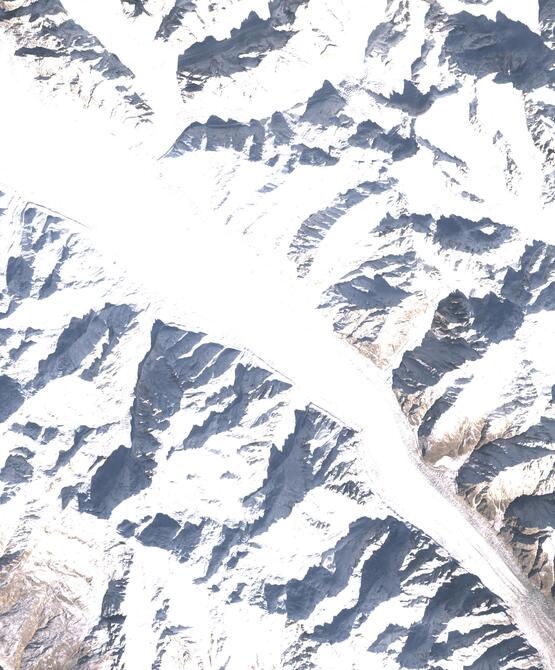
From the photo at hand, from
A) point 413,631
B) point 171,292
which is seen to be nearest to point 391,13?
point 171,292

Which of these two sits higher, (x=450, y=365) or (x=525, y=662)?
(x=450, y=365)

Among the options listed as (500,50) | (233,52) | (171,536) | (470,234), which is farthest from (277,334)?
(500,50)

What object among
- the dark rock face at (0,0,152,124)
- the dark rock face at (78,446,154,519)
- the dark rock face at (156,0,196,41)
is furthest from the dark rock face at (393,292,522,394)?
the dark rock face at (156,0,196,41)

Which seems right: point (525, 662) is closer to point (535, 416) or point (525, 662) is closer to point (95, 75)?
point (535, 416)

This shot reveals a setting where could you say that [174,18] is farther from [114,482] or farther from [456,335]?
[114,482]

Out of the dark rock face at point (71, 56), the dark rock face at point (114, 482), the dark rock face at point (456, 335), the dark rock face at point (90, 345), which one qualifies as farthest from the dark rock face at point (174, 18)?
the dark rock face at point (114, 482)

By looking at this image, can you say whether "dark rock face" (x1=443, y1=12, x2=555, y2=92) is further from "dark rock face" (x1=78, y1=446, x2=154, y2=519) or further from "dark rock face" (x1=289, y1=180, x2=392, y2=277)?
"dark rock face" (x1=78, y1=446, x2=154, y2=519)

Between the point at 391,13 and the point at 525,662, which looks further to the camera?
the point at 391,13

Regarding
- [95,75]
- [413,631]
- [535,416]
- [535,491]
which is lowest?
[413,631]
